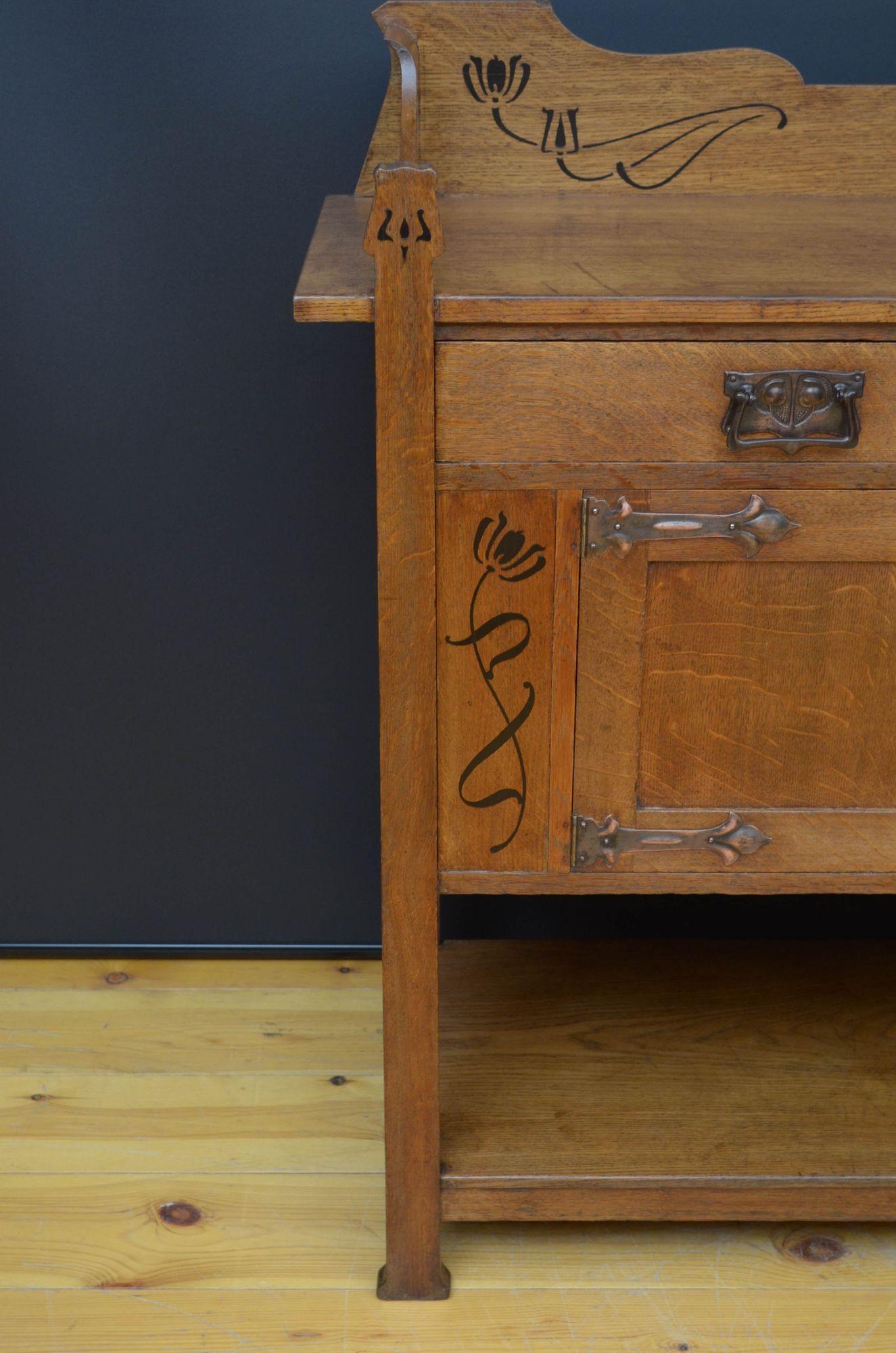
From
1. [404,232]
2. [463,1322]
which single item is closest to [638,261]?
[404,232]

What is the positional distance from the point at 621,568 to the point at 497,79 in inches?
28.7

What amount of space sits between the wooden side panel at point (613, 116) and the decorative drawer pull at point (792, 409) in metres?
0.55

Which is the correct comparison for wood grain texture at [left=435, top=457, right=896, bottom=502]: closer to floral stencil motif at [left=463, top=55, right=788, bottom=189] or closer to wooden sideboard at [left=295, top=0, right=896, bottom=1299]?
wooden sideboard at [left=295, top=0, right=896, bottom=1299]

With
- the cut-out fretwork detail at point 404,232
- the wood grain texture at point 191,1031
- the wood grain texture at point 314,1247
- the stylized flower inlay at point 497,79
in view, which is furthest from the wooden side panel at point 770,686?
the wood grain texture at point 191,1031

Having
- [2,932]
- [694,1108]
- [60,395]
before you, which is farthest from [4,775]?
[694,1108]

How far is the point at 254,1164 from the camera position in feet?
6.15

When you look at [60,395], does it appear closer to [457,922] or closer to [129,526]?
[129,526]

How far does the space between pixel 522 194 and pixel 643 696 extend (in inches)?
28.2

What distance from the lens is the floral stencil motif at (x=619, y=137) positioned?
1.75 m

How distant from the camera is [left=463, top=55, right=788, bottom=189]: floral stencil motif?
1.75m

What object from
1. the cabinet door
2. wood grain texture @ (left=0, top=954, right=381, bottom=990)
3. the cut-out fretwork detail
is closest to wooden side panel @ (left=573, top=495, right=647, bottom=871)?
the cabinet door

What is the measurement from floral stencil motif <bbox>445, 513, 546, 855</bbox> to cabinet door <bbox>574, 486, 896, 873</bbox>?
6 cm

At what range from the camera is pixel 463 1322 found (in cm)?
165

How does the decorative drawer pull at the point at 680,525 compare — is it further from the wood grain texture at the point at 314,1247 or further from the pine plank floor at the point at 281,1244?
the pine plank floor at the point at 281,1244
